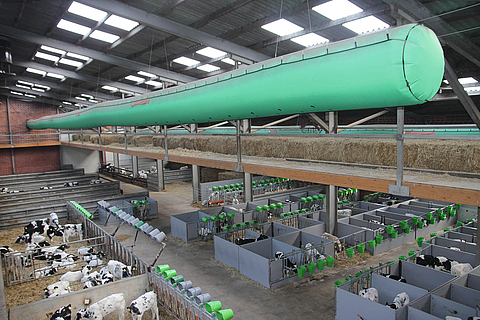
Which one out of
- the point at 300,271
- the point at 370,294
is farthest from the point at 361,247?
the point at 370,294

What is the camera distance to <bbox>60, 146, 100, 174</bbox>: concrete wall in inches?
1197

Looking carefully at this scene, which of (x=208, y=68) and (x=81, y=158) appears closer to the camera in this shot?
(x=208, y=68)

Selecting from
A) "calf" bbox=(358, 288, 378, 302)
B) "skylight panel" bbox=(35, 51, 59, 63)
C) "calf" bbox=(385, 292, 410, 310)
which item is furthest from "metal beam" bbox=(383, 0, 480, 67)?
"skylight panel" bbox=(35, 51, 59, 63)

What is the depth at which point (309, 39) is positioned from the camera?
9328mm

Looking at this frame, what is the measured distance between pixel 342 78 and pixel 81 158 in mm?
32792

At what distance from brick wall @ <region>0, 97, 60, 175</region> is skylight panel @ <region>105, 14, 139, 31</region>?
21022 millimetres

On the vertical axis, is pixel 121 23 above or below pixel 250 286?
above

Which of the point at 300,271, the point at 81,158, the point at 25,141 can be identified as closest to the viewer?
the point at 300,271

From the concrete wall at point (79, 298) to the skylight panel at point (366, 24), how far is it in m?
7.78

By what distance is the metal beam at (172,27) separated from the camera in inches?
330

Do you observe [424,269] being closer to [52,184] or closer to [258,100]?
[258,100]

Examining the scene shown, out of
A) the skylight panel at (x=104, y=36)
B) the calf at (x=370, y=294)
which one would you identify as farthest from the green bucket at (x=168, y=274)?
the skylight panel at (x=104, y=36)

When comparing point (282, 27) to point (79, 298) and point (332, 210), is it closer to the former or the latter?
point (332, 210)

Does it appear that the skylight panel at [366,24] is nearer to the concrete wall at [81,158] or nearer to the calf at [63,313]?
the calf at [63,313]
